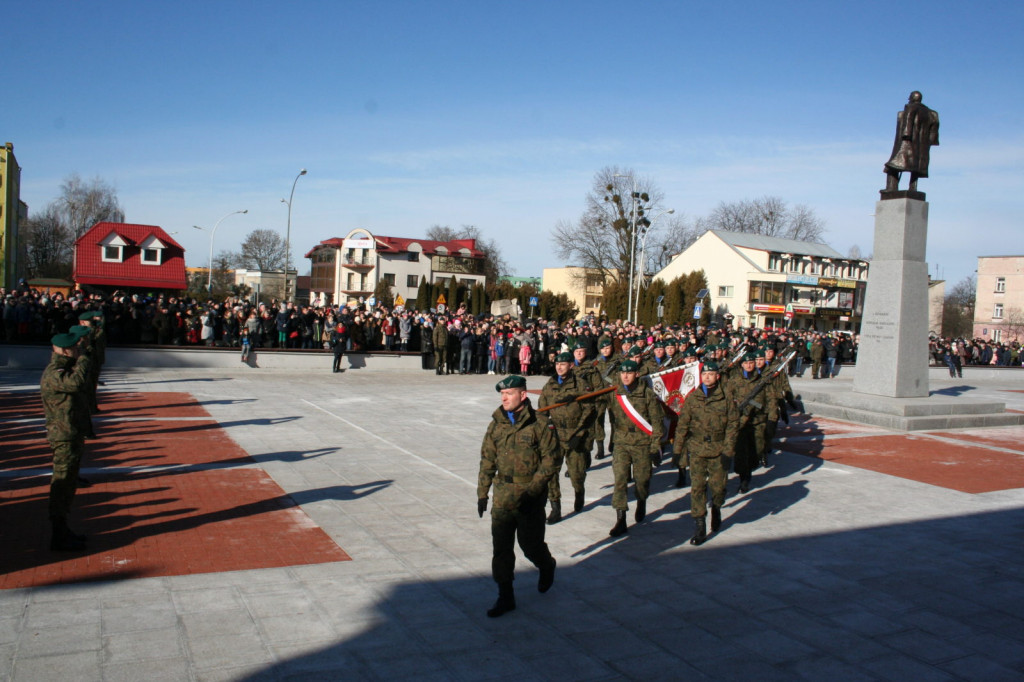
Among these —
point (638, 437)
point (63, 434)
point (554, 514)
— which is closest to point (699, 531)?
point (638, 437)

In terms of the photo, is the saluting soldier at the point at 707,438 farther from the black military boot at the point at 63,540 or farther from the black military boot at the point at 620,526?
the black military boot at the point at 63,540

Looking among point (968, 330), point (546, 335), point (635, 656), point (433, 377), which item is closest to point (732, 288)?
point (968, 330)

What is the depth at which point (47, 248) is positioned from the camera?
68.8 metres

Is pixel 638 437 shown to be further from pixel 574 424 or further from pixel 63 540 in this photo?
pixel 63 540

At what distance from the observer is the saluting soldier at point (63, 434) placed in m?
7.05

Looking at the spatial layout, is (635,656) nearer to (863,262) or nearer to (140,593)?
(140,593)

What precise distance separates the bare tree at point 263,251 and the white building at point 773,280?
173 ft

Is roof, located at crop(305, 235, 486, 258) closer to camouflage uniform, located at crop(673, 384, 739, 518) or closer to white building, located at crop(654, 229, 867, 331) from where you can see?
white building, located at crop(654, 229, 867, 331)

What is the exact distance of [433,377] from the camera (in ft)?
82.0

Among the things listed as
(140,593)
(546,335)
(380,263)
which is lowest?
(140,593)

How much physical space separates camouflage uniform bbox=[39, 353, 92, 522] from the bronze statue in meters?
18.3

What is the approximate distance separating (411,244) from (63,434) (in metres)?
73.8

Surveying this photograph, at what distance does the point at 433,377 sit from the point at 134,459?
46.3ft

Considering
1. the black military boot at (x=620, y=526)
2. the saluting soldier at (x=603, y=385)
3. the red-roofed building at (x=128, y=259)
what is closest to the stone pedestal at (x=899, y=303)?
the saluting soldier at (x=603, y=385)
